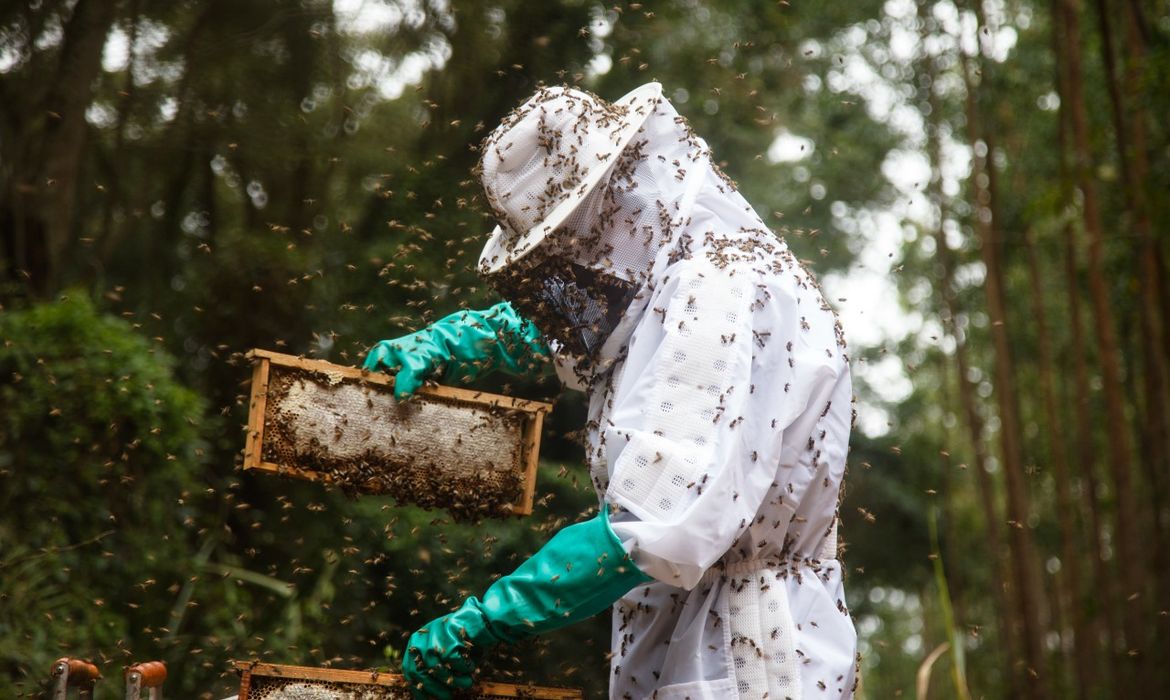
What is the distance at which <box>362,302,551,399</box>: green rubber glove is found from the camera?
3084 mm

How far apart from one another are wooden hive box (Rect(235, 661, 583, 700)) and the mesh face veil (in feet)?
2.70

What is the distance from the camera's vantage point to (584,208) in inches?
102

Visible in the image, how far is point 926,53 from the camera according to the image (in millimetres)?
12367

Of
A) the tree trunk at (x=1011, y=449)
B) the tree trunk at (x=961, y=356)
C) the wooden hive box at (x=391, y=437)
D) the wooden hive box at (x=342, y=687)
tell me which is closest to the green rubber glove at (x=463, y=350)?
the wooden hive box at (x=391, y=437)

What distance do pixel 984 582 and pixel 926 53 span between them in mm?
11152

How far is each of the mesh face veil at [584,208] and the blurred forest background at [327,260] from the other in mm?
504

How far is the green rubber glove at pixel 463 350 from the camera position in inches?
121

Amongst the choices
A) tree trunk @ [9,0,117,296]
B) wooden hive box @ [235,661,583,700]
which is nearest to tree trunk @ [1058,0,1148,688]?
tree trunk @ [9,0,117,296]

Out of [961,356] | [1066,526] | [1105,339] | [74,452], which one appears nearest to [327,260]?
[74,452]

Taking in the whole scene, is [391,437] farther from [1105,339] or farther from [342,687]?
[1105,339]

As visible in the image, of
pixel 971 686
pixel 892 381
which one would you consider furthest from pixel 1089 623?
pixel 971 686

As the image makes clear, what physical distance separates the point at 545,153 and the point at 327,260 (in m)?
4.52

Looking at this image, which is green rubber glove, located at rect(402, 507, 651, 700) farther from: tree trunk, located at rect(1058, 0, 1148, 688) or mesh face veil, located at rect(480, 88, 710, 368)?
tree trunk, located at rect(1058, 0, 1148, 688)

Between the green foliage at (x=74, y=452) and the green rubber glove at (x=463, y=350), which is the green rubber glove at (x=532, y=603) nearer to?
the green rubber glove at (x=463, y=350)
